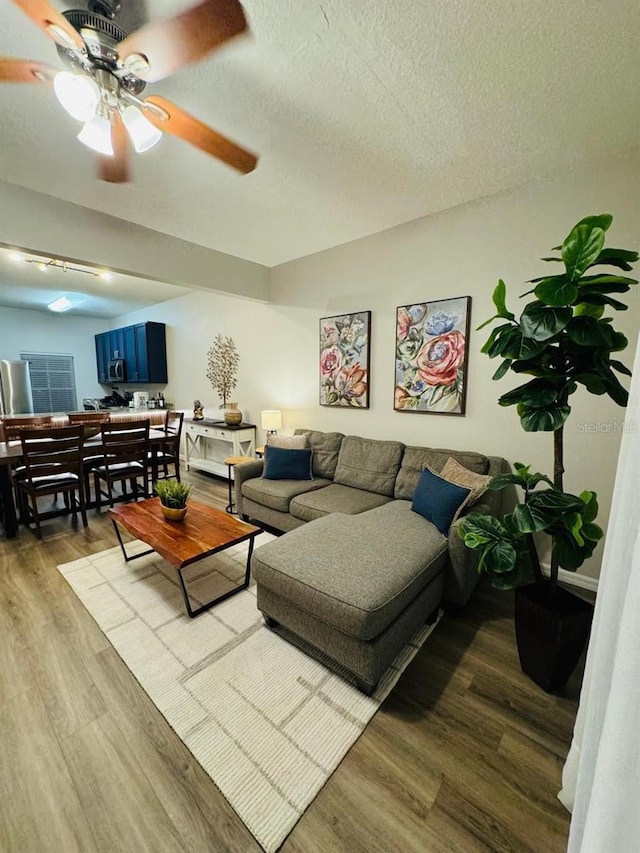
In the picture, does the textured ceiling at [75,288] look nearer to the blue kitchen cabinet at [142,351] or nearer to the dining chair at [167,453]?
the blue kitchen cabinet at [142,351]

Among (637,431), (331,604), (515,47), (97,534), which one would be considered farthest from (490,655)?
(97,534)

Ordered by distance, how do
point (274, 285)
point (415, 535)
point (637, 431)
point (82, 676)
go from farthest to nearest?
1. point (274, 285)
2. point (415, 535)
3. point (82, 676)
4. point (637, 431)

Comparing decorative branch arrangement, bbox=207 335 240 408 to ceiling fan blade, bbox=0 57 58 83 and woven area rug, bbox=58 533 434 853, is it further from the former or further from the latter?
ceiling fan blade, bbox=0 57 58 83

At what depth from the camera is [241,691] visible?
1.55 m

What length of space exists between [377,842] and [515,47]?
9.62 feet

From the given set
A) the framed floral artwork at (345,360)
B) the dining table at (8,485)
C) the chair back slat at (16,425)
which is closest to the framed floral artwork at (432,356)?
the framed floral artwork at (345,360)

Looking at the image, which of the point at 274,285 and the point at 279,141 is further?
the point at 274,285

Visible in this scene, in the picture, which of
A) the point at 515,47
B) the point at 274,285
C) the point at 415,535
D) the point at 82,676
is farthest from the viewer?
the point at 274,285

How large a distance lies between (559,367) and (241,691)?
2.02m

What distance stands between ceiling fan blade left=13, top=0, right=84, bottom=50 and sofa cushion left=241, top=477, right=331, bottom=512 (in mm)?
2613

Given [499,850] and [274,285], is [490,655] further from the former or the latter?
[274,285]

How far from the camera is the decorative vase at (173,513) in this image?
7.70 feet

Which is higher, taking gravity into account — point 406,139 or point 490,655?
point 406,139

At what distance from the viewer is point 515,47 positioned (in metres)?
1.35
